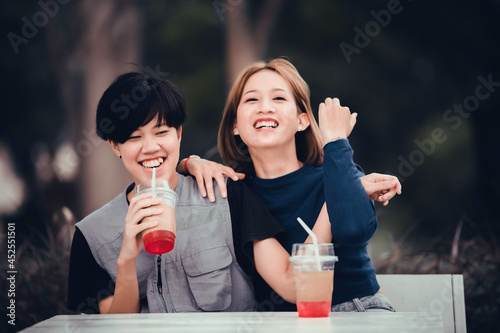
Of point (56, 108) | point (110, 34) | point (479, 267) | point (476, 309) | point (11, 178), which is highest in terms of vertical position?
point (110, 34)

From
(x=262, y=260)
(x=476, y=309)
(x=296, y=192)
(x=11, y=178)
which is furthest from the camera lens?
(x=11, y=178)

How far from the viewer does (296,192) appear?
2.10m

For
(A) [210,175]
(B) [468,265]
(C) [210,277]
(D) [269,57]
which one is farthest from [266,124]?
(D) [269,57]

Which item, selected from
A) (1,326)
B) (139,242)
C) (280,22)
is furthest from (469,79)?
(1,326)

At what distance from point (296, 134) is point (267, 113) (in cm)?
31

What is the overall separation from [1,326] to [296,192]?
2460mm

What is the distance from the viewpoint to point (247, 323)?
1256 mm

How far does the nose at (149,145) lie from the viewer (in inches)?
76.4

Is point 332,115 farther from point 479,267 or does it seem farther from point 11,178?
point 11,178

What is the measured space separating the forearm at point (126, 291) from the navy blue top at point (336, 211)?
1.45 feet

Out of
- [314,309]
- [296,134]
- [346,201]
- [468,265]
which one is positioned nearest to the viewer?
[314,309]

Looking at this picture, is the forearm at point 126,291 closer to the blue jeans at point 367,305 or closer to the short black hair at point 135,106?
the short black hair at point 135,106

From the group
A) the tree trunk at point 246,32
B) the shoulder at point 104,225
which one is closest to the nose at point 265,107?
the shoulder at point 104,225

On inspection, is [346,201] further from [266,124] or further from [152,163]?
[152,163]
